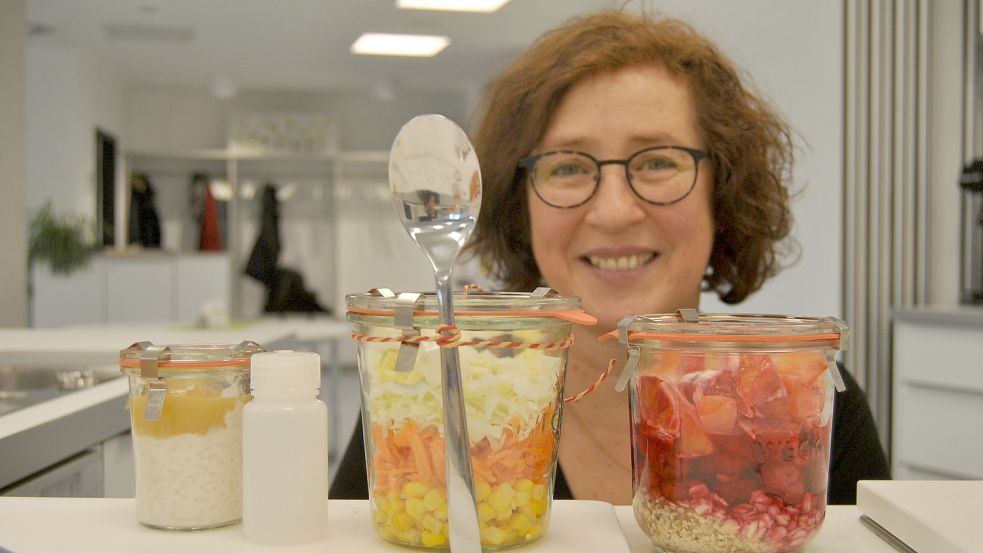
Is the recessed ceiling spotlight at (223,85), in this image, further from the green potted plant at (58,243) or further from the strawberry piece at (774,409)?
the strawberry piece at (774,409)

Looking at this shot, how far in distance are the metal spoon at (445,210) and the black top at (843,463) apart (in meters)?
0.54

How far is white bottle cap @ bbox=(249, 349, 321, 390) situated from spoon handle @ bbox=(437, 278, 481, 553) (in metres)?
0.09

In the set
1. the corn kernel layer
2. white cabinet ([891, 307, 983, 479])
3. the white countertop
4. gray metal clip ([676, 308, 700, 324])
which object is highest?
gray metal clip ([676, 308, 700, 324])

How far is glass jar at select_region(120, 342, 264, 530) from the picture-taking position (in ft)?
1.72

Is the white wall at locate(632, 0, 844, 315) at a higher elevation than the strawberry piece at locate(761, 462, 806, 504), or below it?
higher

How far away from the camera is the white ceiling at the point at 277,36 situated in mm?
5410

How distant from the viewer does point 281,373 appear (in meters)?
0.48

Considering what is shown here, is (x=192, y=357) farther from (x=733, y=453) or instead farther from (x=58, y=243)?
(x=58, y=243)

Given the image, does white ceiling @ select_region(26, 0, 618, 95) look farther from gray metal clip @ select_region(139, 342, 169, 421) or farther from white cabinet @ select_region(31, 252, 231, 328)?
gray metal clip @ select_region(139, 342, 169, 421)

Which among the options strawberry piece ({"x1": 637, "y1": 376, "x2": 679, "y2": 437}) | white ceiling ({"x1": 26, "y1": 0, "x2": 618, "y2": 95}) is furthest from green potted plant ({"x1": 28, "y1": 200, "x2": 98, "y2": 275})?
strawberry piece ({"x1": 637, "y1": 376, "x2": 679, "y2": 437})

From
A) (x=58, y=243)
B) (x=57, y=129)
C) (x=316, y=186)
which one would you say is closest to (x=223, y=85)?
(x=316, y=186)

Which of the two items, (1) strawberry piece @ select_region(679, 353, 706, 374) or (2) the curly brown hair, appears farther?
(2) the curly brown hair

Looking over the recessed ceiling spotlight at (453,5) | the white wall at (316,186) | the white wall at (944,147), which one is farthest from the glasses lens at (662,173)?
the white wall at (316,186)

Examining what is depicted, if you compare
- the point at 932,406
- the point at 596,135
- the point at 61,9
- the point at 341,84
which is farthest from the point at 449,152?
the point at 341,84
